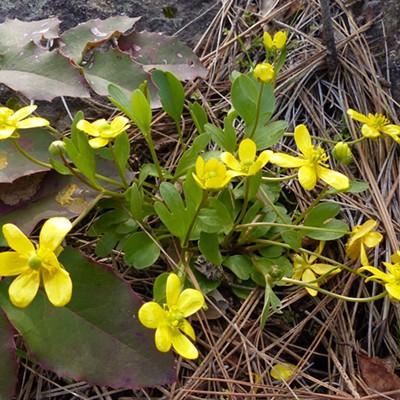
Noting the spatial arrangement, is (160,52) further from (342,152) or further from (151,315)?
(151,315)

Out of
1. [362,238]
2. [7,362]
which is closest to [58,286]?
[7,362]

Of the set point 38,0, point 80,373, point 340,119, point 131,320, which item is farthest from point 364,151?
point 38,0

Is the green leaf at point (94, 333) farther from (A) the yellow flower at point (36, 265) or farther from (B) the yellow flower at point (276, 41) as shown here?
(B) the yellow flower at point (276, 41)

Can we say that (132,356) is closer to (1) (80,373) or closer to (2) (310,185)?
Result: (1) (80,373)

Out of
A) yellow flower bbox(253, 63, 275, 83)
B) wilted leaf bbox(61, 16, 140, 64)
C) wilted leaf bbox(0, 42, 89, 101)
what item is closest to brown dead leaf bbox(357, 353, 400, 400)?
yellow flower bbox(253, 63, 275, 83)

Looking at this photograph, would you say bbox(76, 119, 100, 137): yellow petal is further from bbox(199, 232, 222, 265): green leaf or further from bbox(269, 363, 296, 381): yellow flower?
bbox(269, 363, 296, 381): yellow flower

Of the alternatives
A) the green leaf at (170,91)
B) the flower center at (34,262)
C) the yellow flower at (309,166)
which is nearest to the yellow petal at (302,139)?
the yellow flower at (309,166)
